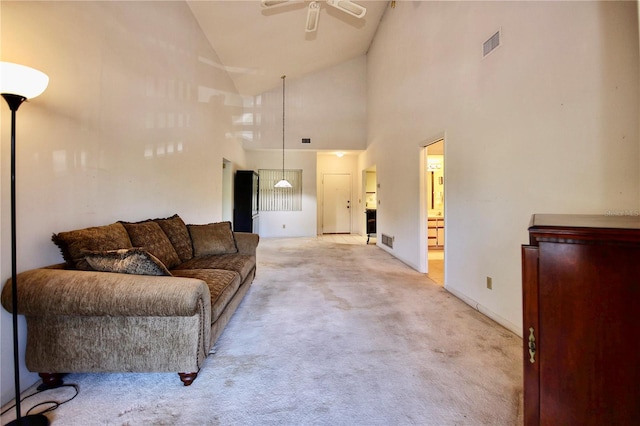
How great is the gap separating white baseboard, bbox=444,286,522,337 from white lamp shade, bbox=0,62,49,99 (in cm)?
343

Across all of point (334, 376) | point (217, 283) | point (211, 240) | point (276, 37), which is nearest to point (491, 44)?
point (334, 376)

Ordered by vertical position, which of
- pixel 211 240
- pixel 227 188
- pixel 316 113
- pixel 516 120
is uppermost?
pixel 316 113

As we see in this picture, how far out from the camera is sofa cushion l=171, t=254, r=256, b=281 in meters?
2.55

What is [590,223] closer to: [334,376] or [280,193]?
[334,376]

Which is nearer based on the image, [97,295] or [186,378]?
[97,295]

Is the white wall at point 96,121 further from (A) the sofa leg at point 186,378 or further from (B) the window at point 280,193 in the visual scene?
(B) the window at point 280,193

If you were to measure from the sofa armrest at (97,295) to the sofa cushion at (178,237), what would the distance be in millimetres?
1314

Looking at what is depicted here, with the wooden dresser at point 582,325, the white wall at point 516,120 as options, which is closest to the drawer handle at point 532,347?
the wooden dresser at point 582,325

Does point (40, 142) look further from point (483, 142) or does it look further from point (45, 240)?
point (483, 142)

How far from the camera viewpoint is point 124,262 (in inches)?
62.1

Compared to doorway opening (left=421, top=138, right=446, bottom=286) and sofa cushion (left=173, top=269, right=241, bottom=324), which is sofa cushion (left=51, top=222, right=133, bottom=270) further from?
doorway opening (left=421, top=138, right=446, bottom=286)

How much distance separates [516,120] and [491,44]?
84 cm

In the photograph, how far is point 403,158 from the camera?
476cm

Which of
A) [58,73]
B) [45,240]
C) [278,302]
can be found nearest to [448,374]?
[278,302]
